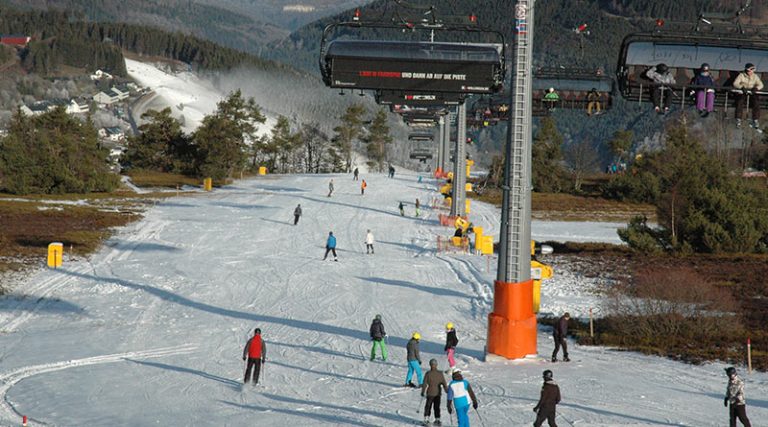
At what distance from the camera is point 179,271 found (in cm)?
3784

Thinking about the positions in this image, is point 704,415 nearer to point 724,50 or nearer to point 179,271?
point 724,50

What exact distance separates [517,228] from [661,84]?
15.6 ft

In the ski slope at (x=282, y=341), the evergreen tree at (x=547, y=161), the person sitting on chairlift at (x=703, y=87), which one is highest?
the person sitting on chairlift at (x=703, y=87)

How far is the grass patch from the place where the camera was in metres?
66.4

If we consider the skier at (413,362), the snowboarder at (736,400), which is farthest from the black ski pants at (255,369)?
the snowboarder at (736,400)

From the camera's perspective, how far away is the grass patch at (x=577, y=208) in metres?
66.4

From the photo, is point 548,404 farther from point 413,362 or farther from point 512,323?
point 512,323

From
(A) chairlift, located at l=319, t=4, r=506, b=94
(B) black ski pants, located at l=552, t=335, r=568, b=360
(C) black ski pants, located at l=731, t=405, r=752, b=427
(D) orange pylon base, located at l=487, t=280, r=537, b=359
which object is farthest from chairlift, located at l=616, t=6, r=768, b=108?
(C) black ski pants, located at l=731, t=405, r=752, b=427

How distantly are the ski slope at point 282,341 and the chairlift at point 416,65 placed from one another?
6675mm

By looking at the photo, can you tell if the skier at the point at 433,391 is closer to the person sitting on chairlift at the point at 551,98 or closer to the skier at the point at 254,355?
the skier at the point at 254,355

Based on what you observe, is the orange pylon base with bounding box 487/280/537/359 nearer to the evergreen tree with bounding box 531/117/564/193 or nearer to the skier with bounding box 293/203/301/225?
the skier with bounding box 293/203/301/225

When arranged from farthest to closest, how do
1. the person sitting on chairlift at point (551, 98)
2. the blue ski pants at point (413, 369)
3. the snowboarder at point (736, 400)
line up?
the person sitting on chairlift at point (551, 98) < the blue ski pants at point (413, 369) < the snowboarder at point (736, 400)

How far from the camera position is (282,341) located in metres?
25.5

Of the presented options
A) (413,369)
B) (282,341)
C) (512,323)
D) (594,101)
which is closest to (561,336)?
(512,323)
